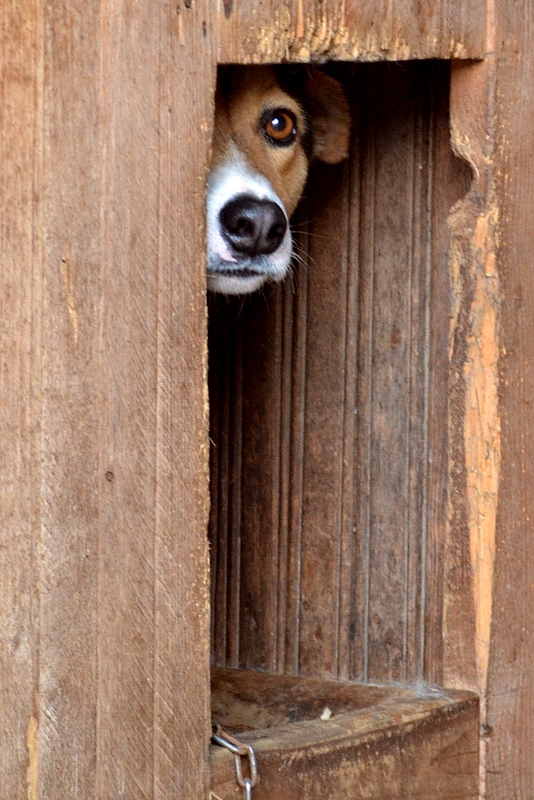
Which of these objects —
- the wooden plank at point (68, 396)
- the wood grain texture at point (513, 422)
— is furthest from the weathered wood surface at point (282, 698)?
the wooden plank at point (68, 396)

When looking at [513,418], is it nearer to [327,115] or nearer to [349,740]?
[349,740]

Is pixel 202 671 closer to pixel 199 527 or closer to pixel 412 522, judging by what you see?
pixel 199 527

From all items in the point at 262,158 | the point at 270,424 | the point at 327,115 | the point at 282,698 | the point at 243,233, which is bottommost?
the point at 282,698

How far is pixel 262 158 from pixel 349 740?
1.41 m

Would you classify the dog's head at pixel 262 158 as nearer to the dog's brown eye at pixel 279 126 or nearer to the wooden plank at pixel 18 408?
the dog's brown eye at pixel 279 126

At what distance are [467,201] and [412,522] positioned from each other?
0.61 metres

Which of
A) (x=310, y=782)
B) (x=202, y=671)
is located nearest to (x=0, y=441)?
(x=202, y=671)

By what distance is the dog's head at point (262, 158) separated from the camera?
2.25 m

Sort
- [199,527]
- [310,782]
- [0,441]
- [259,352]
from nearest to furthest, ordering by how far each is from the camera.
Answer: [0,441], [199,527], [310,782], [259,352]

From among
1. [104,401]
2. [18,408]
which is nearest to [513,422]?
[104,401]

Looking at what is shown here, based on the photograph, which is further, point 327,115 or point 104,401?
point 327,115

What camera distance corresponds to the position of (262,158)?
261 cm

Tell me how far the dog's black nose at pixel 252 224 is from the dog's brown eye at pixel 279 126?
0.46 metres

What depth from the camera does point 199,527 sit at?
1.51 m
